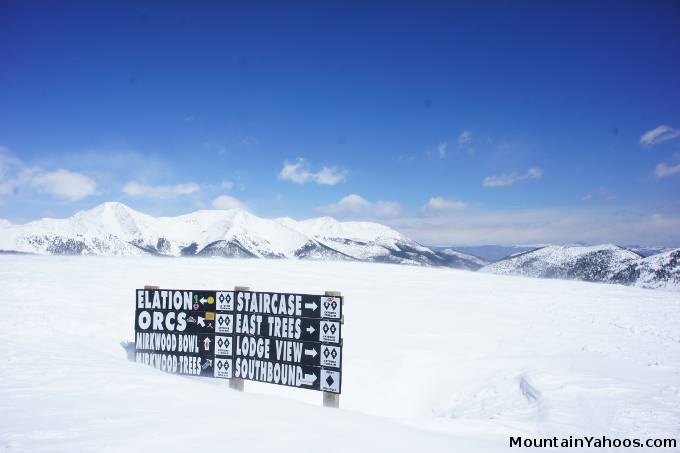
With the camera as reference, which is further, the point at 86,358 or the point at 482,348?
the point at 482,348

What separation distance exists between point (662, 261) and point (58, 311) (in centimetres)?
21140

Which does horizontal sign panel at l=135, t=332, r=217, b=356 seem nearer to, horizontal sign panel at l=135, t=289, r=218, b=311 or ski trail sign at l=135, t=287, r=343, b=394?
ski trail sign at l=135, t=287, r=343, b=394

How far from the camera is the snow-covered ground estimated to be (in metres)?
5.83

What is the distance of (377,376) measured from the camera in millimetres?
12719

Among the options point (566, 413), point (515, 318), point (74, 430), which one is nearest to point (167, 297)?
point (74, 430)

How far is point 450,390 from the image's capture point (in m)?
11.7

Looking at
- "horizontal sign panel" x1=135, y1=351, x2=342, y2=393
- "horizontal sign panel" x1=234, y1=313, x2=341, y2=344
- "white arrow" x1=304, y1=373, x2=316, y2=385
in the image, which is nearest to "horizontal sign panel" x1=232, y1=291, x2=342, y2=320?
"horizontal sign panel" x1=234, y1=313, x2=341, y2=344

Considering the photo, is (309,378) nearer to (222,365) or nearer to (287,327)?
(287,327)

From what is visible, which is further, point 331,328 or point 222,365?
point 222,365

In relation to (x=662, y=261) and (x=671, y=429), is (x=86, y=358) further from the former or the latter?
(x=662, y=261)

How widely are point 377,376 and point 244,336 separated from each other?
4.79m

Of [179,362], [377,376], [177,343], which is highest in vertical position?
[177,343]

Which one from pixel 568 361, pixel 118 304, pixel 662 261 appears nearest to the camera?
pixel 568 361

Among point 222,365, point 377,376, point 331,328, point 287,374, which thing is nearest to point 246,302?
point 222,365
